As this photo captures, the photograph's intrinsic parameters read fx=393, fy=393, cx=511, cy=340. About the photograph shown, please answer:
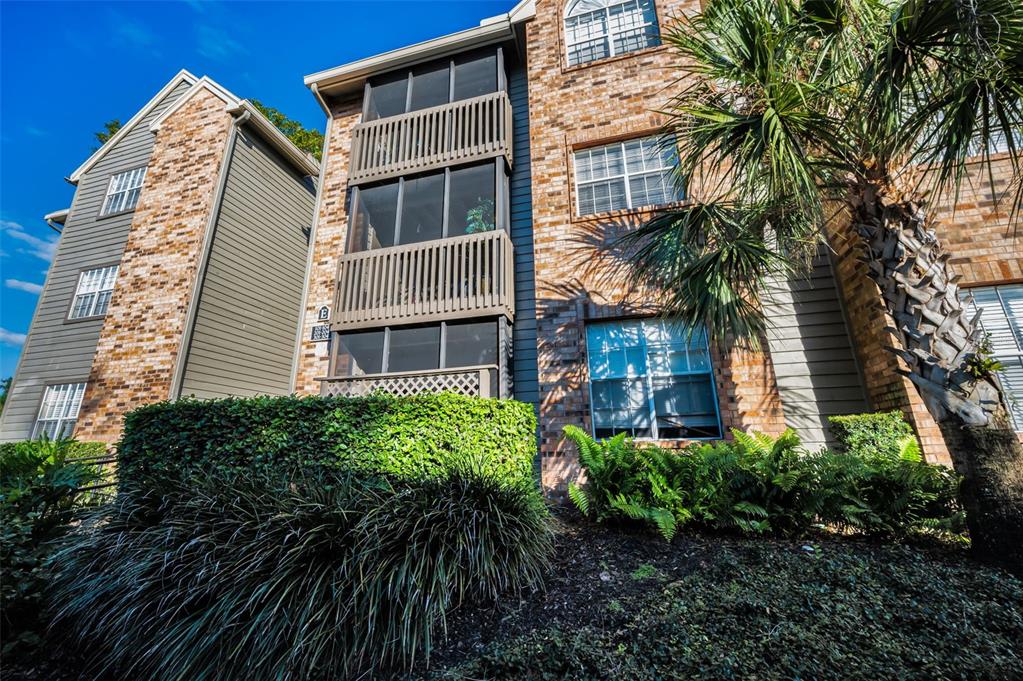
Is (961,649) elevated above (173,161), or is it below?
below

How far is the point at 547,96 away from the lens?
8.16 m

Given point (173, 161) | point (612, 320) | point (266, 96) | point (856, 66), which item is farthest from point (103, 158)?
point (856, 66)

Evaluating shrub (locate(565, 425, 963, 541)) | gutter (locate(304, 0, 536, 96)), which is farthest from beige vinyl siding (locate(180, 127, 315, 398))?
shrub (locate(565, 425, 963, 541))

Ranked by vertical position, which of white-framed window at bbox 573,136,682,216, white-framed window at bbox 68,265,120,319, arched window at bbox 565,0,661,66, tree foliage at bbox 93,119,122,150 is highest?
tree foliage at bbox 93,119,122,150

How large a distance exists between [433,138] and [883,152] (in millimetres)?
7344

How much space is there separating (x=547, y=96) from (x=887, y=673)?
9225mm

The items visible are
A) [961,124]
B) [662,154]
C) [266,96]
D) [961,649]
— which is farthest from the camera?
[266,96]

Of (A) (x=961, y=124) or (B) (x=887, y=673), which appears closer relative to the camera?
(B) (x=887, y=673)

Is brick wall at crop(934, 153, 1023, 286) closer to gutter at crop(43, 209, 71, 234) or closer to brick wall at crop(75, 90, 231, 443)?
brick wall at crop(75, 90, 231, 443)

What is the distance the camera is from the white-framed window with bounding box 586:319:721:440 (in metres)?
6.15

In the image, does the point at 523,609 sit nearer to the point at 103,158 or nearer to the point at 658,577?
the point at 658,577

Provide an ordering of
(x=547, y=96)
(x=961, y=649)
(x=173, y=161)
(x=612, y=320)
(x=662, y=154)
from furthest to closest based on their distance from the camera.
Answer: (x=173, y=161) < (x=547, y=96) < (x=662, y=154) < (x=612, y=320) < (x=961, y=649)

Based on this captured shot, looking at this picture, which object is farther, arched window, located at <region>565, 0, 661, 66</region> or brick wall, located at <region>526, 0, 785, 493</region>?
arched window, located at <region>565, 0, 661, 66</region>

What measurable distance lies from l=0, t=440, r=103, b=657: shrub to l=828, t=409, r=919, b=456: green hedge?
27.2 ft
